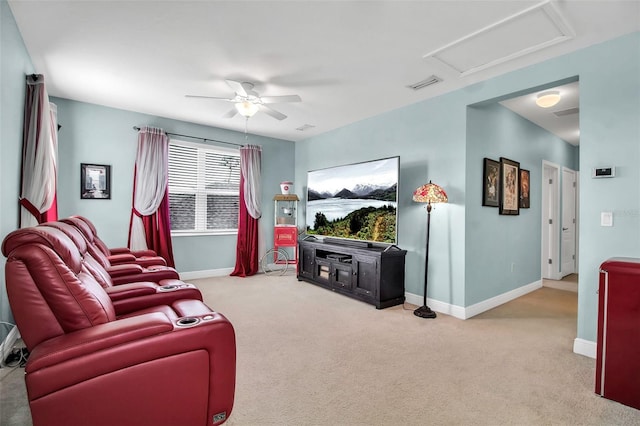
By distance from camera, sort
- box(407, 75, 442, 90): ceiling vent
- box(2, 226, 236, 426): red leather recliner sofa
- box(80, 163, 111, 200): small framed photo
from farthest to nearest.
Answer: box(80, 163, 111, 200): small framed photo → box(407, 75, 442, 90): ceiling vent → box(2, 226, 236, 426): red leather recliner sofa

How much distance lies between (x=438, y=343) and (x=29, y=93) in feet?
14.0

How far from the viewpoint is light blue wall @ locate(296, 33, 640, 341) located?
2.47m

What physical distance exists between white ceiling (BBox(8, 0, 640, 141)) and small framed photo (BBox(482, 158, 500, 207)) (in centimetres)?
106

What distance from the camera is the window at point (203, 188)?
5227mm

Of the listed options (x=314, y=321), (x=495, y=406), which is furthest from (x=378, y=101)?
(x=495, y=406)

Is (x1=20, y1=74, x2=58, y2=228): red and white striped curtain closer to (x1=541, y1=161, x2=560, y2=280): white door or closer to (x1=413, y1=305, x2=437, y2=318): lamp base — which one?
(x1=413, y1=305, x2=437, y2=318): lamp base

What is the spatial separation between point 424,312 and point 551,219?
3668 millimetres

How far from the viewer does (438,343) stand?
283 centimetres

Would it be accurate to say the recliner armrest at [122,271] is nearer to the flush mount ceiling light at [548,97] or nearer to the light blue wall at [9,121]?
the light blue wall at [9,121]

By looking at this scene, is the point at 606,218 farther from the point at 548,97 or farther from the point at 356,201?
the point at 356,201

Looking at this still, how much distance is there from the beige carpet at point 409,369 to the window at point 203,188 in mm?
2046

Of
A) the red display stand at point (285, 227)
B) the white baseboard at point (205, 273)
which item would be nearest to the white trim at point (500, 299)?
the red display stand at point (285, 227)

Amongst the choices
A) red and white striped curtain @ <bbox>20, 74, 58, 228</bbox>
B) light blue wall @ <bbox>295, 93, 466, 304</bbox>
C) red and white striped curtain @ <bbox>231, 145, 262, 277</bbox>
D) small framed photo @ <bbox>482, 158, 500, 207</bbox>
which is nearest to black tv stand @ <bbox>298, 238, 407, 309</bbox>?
light blue wall @ <bbox>295, 93, 466, 304</bbox>

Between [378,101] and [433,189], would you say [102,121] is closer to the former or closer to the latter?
[378,101]
